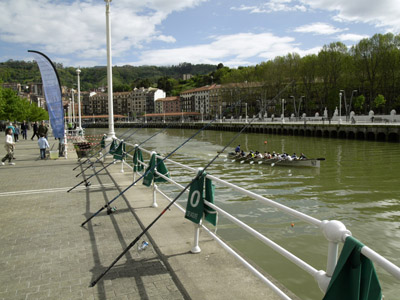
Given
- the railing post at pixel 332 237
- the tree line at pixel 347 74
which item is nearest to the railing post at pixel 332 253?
the railing post at pixel 332 237

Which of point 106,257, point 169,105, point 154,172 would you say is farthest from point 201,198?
point 169,105

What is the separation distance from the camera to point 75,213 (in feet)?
22.9

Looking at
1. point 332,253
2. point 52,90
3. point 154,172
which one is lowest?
point 154,172

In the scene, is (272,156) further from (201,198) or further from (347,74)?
(347,74)

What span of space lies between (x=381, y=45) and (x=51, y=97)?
70.0 m

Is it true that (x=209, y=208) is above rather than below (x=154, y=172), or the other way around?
below

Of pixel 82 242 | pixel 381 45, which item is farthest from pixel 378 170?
pixel 381 45

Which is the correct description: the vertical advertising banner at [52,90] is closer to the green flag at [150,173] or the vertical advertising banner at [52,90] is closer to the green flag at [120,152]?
the green flag at [120,152]

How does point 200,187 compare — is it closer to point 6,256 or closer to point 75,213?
point 6,256

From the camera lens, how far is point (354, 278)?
2.19 metres

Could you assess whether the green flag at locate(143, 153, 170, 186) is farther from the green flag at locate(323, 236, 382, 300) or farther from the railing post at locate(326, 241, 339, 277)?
the green flag at locate(323, 236, 382, 300)

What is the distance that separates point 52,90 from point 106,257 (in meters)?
13.1

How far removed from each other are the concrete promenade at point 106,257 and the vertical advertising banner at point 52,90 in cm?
851

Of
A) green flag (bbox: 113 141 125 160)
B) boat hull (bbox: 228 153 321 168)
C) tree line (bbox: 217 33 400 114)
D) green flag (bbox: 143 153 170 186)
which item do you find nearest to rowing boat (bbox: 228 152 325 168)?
boat hull (bbox: 228 153 321 168)
